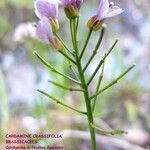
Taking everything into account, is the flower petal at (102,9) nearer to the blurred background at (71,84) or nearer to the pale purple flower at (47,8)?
the pale purple flower at (47,8)

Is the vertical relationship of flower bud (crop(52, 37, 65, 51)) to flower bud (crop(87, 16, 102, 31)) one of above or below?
below

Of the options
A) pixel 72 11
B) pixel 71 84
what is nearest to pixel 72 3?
pixel 72 11

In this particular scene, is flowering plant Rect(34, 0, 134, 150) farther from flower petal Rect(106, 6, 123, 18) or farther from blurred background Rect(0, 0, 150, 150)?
blurred background Rect(0, 0, 150, 150)

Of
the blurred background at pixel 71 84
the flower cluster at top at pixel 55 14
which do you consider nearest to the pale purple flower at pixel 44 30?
the flower cluster at top at pixel 55 14

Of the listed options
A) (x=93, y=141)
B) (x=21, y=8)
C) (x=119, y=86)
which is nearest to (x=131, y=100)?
(x=119, y=86)

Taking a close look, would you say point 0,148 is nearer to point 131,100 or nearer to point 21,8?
point 131,100

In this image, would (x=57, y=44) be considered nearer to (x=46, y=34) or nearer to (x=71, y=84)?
(x=46, y=34)

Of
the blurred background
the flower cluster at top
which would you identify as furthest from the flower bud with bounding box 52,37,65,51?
the blurred background
